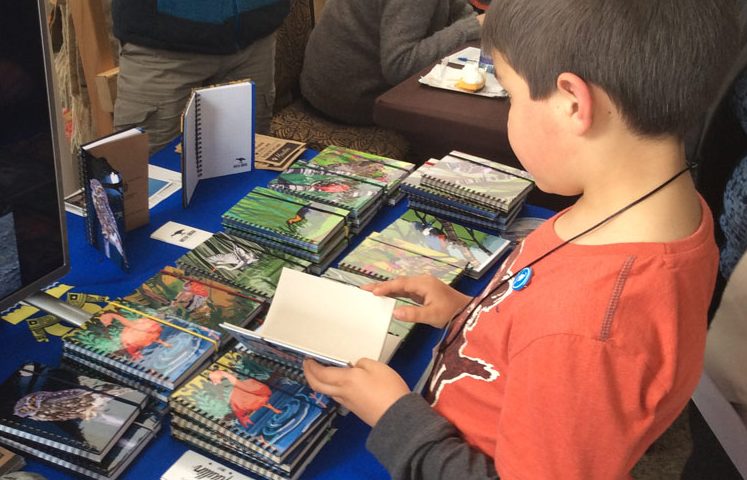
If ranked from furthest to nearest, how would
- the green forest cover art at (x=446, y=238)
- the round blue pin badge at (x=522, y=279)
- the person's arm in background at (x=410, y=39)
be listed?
the person's arm in background at (x=410, y=39)
the green forest cover art at (x=446, y=238)
the round blue pin badge at (x=522, y=279)

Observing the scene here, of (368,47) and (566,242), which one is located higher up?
(566,242)

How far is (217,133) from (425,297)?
0.70 m

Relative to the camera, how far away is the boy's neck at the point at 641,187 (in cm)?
74

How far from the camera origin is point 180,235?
1407 millimetres

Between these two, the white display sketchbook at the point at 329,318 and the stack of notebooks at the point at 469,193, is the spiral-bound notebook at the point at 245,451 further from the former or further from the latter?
the stack of notebooks at the point at 469,193

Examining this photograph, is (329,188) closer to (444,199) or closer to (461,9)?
(444,199)

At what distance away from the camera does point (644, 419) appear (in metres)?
0.70

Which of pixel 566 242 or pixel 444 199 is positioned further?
pixel 444 199

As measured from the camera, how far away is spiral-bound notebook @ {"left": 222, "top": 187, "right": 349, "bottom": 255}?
131 centimetres

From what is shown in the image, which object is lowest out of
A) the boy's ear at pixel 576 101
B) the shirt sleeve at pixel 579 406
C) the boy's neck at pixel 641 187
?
the shirt sleeve at pixel 579 406

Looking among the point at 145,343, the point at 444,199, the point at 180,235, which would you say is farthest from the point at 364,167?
the point at 145,343

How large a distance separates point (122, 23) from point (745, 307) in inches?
70.7

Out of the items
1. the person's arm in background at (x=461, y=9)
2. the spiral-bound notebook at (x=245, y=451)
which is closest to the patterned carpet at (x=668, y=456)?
the spiral-bound notebook at (x=245, y=451)

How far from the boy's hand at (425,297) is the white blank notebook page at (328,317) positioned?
49mm
